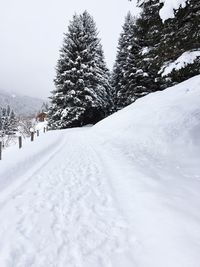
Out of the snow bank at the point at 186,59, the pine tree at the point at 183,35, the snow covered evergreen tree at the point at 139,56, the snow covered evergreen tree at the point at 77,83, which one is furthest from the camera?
the snow covered evergreen tree at the point at 77,83

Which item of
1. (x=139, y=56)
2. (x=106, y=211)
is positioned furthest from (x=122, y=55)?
(x=106, y=211)

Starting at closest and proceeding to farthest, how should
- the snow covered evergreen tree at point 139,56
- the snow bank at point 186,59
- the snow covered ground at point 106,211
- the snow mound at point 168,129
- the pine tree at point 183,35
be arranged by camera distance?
the snow covered ground at point 106,211 < the pine tree at point 183,35 < the snow bank at point 186,59 < the snow covered evergreen tree at point 139,56 < the snow mound at point 168,129

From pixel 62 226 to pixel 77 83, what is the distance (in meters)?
22.9

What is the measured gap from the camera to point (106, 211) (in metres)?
3.64

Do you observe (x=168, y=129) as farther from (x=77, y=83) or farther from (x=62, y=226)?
(x=77, y=83)

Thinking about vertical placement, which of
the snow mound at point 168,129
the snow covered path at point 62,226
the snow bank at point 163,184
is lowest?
the snow covered path at point 62,226

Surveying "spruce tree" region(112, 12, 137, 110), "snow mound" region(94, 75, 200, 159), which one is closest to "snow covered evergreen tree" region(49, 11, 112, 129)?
"spruce tree" region(112, 12, 137, 110)

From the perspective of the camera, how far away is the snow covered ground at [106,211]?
2484 millimetres

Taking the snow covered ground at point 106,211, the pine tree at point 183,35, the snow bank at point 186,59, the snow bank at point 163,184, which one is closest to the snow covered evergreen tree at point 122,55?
the snow bank at point 163,184

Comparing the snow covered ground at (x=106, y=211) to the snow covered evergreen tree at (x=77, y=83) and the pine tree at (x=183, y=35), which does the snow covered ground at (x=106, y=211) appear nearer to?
the pine tree at (x=183, y=35)

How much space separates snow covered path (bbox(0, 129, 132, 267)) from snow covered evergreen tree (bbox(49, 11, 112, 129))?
19.7m

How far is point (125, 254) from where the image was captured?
2500mm

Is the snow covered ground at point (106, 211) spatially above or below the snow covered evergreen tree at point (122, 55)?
below

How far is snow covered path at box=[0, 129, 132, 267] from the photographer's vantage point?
2490mm
